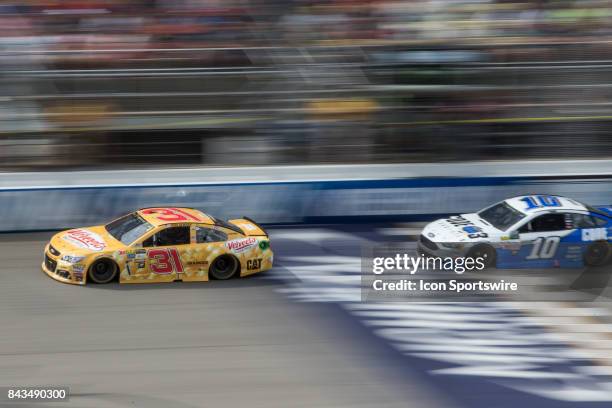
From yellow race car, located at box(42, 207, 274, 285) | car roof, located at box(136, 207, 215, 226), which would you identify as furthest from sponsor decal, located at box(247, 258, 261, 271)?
car roof, located at box(136, 207, 215, 226)

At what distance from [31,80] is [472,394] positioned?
1008cm

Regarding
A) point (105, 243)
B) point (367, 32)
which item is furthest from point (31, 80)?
point (367, 32)

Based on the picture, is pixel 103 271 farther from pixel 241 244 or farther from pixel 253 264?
pixel 253 264

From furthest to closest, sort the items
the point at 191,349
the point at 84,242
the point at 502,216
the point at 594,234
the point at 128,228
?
the point at 502,216, the point at 594,234, the point at 128,228, the point at 84,242, the point at 191,349

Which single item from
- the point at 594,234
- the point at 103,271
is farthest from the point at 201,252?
the point at 594,234

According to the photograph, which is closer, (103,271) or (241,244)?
(103,271)

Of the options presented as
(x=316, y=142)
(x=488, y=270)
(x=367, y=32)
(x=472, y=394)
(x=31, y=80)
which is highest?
(x=367, y=32)

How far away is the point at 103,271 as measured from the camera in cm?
1105

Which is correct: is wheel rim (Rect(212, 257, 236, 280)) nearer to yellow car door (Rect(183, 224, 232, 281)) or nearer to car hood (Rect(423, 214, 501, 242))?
yellow car door (Rect(183, 224, 232, 281))

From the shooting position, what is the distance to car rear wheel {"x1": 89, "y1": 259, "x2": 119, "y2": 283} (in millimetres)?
10977

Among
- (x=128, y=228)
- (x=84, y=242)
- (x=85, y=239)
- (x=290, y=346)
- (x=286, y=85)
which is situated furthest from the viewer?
(x=286, y=85)

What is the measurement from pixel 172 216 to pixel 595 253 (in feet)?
20.3

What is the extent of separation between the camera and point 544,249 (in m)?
12.1

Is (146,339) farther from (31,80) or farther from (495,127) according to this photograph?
(495,127)
